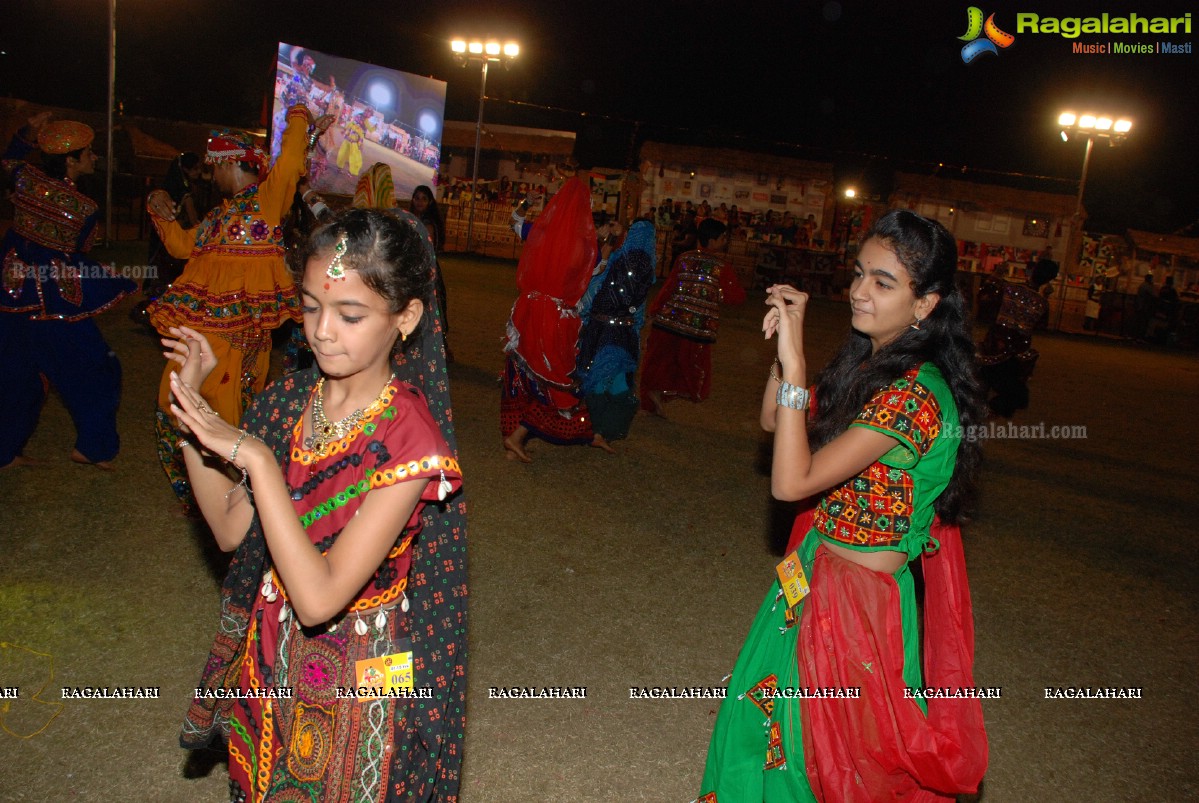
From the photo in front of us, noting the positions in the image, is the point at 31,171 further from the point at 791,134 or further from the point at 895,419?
the point at 791,134

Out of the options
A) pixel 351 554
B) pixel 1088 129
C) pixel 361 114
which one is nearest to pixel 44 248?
pixel 351 554

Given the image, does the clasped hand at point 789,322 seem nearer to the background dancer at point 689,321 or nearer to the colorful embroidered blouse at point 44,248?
the colorful embroidered blouse at point 44,248

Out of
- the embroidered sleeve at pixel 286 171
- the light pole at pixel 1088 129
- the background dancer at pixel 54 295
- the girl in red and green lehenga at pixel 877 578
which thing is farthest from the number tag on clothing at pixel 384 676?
the light pole at pixel 1088 129

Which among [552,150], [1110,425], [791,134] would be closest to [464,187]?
[552,150]

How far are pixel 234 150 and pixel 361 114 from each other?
1419 centimetres

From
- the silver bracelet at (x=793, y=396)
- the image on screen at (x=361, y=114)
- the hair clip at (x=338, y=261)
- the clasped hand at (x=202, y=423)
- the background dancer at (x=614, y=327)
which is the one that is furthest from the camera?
the image on screen at (x=361, y=114)

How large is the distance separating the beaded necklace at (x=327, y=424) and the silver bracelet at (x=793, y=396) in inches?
34.4

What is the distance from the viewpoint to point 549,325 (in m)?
6.08

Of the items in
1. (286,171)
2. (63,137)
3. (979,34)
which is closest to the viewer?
(286,171)

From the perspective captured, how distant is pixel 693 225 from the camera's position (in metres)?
8.27

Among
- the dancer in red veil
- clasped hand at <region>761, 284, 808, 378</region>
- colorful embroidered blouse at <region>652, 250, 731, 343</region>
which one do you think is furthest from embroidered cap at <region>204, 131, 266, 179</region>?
colorful embroidered blouse at <region>652, 250, 731, 343</region>

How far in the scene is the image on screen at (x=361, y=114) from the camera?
16031mm

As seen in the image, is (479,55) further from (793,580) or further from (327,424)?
(327,424)

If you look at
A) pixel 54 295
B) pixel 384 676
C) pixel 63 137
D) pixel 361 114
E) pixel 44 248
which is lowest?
pixel 384 676
